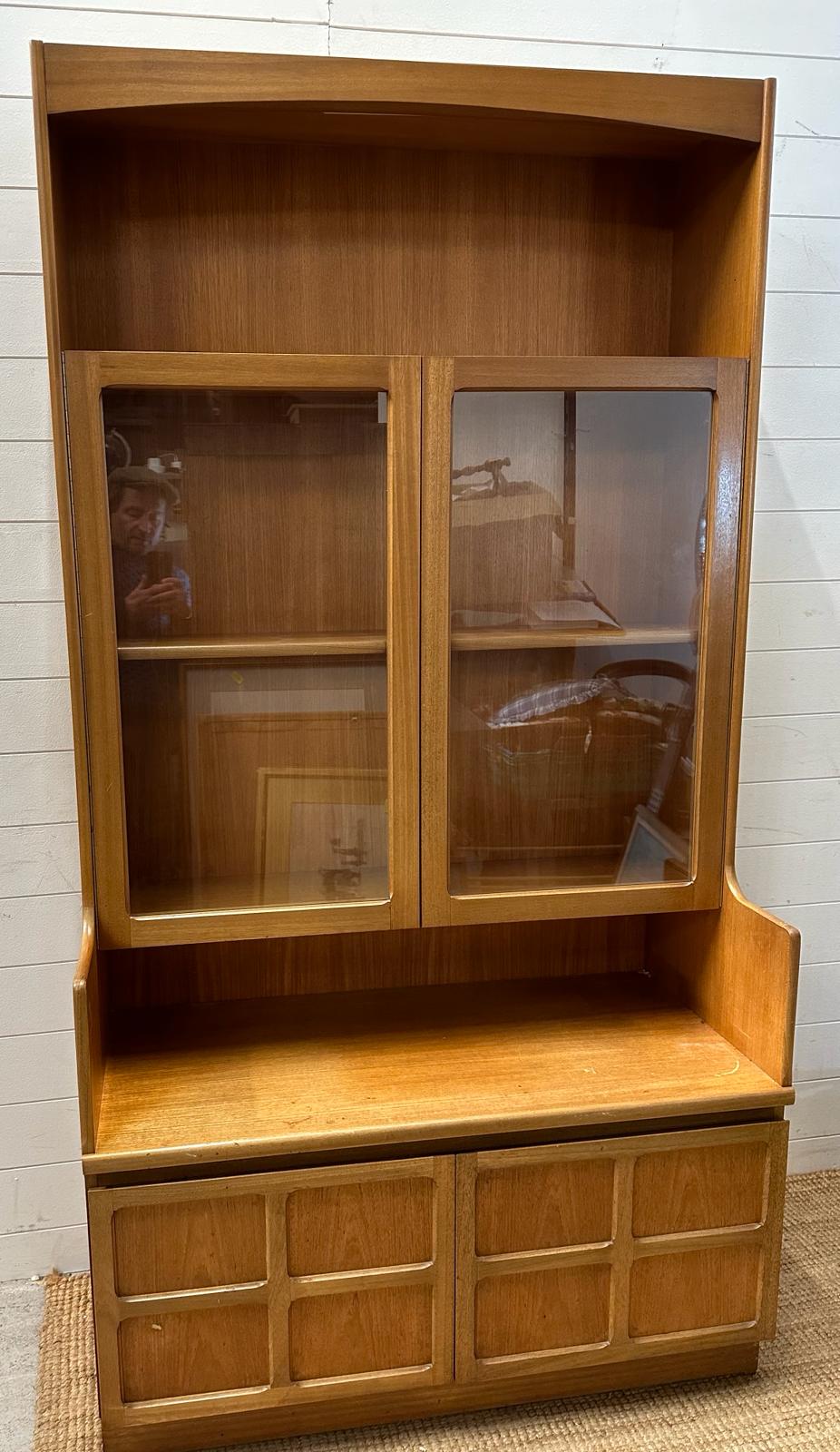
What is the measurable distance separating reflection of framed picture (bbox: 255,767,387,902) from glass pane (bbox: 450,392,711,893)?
12cm

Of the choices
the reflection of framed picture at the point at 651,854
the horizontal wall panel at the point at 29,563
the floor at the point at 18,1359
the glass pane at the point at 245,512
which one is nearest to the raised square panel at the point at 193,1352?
the floor at the point at 18,1359

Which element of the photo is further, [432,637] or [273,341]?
Result: [273,341]

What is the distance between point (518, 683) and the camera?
66.6 inches

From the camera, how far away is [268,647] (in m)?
1.62

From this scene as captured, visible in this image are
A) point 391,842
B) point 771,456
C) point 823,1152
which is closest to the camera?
point 391,842

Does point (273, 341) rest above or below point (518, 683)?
above

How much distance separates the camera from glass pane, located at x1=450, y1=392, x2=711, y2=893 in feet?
5.29

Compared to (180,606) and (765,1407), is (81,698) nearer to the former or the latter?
(180,606)

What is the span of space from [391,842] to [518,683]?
0.30m

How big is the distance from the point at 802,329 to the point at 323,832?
122 cm

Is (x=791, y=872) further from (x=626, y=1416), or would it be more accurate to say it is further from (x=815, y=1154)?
(x=626, y=1416)

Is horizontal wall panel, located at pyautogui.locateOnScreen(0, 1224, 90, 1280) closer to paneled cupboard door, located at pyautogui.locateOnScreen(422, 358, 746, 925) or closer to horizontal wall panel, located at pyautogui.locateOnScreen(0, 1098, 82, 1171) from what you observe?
horizontal wall panel, located at pyautogui.locateOnScreen(0, 1098, 82, 1171)

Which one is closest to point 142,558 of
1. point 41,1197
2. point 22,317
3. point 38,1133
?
point 22,317

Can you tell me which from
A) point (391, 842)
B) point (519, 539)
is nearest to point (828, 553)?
point (519, 539)
